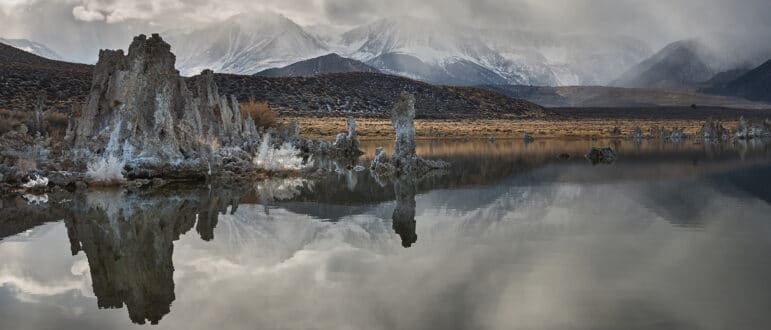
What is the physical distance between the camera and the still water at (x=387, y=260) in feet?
22.5

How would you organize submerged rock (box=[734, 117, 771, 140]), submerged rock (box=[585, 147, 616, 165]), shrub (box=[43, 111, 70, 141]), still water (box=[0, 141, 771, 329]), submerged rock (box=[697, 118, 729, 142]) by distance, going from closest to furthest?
still water (box=[0, 141, 771, 329]), shrub (box=[43, 111, 70, 141]), submerged rock (box=[585, 147, 616, 165]), submerged rock (box=[697, 118, 729, 142]), submerged rock (box=[734, 117, 771, 140])

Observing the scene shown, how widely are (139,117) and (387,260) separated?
485 inches

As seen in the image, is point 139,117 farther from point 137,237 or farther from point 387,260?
point 387,260

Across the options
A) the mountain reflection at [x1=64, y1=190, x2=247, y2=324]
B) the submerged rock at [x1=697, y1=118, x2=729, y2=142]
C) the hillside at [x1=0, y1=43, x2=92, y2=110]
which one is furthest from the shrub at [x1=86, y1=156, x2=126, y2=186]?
the submerged rock at [x1=697, y1=118, x2=729, y2=142]

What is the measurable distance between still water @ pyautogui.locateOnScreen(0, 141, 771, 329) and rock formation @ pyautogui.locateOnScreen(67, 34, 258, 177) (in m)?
1.89

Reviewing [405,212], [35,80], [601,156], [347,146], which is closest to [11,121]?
[347,146]

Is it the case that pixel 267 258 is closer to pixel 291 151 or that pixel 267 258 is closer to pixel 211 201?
pixel 211 201

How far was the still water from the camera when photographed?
22.5ft

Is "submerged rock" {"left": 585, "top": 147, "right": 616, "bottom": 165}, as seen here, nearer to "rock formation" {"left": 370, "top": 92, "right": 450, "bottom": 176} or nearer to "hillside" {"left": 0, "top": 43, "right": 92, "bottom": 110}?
"rock formation" {"left": 370, "top": 92, "right": 450, "bottom": 176}

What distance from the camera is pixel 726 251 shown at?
9.77 m

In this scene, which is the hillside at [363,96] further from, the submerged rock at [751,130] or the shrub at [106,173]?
the shrub at [106,173]

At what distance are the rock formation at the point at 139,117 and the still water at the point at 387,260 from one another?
6.20 feet

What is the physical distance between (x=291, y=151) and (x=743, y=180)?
48.0 feet

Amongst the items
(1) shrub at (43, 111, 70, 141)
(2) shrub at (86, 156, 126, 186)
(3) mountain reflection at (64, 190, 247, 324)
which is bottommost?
(3) mountain reflection at (64, 190, 247, 324)
